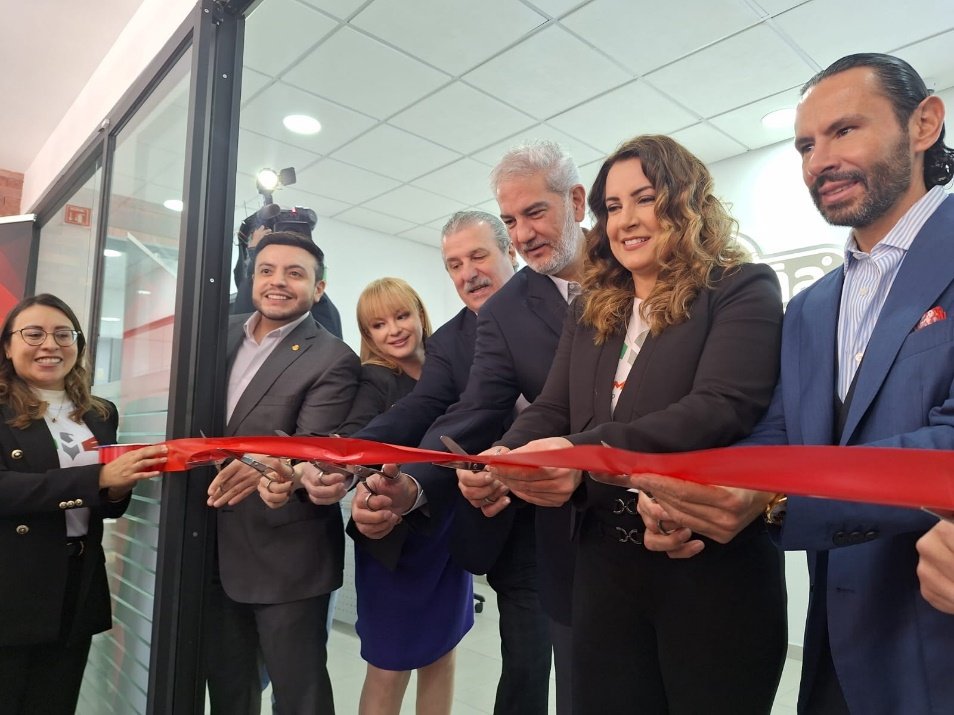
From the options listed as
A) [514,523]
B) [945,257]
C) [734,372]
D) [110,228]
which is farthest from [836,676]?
[110,228]

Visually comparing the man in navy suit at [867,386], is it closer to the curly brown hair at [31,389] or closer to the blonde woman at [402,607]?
the blonde woman at [402,607]

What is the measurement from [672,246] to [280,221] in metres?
1.78

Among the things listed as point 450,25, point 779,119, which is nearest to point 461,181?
point 450,25

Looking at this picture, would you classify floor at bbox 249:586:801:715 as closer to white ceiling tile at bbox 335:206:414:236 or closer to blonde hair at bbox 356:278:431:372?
blonde hair at bbox 356:278:431:372

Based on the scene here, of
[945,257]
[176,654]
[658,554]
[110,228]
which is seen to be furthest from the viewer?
[110,228]

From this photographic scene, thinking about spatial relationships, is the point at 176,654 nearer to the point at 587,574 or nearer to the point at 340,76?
the point at 587,574

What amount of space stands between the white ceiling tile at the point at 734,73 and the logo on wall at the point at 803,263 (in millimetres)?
895

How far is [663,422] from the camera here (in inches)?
39.8

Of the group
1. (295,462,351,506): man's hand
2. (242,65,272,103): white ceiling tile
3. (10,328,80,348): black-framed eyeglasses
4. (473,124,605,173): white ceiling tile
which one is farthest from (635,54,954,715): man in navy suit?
(242,65,272,103): white ceiling tile

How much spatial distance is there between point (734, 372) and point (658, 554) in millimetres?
339

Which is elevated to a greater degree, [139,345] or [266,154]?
[266,154]

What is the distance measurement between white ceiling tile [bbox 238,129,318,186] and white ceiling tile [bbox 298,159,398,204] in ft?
0.51

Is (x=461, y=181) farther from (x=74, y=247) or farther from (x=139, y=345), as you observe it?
(x=139, y=345)

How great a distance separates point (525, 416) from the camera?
53.0 inches
